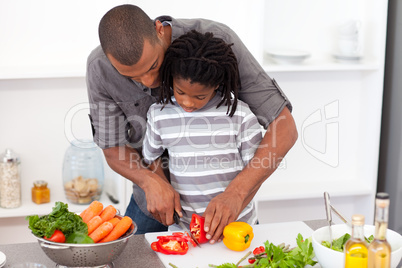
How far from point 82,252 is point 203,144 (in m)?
0.56

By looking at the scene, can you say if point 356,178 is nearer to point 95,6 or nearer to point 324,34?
point 324,34

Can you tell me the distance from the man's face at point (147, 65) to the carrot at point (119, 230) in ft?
1.35

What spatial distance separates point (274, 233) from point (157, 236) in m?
0.33

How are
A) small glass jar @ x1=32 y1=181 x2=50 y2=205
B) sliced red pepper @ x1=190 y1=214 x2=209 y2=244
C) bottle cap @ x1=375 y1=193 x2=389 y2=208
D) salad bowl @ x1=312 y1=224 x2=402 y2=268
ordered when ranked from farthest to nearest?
small glass jar @ x1=32 y1=181 x2=50 y2=205 → sliced red pepper @ x1=190 y1=214 x2=209 y2=244 → salad bowl @ x1=312 y1=224 x2=402 y2=268 → bottle cap @ x1=375 y1=193 x2=389 y2=208

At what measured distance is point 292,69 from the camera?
2.71 m

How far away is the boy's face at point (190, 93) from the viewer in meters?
1.59

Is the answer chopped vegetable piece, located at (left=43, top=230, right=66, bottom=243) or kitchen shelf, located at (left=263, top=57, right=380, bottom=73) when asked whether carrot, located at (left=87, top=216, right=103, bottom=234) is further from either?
kitchen shelf, located at (left=263, top=57, right=380, bottom=73)

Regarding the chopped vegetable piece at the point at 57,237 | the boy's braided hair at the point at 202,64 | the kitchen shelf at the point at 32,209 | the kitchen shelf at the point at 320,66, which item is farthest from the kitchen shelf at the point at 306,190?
the chopped vegetable piece at the point at 57,237

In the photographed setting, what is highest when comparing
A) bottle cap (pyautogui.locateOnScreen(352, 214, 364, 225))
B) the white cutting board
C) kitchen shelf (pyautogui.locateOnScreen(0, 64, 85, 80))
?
kitchen shelf (pyautogui.locateOnScreen(0, 64, 85, 80))

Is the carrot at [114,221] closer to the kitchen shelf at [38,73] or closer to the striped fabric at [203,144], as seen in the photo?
the striped fabric at [203,144]

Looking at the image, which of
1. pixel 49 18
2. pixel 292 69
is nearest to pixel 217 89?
pixel 292 69

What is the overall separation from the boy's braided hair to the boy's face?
0.01m

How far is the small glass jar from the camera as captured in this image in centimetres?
272

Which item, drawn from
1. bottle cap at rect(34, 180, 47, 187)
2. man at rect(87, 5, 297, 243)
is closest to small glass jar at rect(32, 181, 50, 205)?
bottle cap at rect(34, 180, 47, 187)
